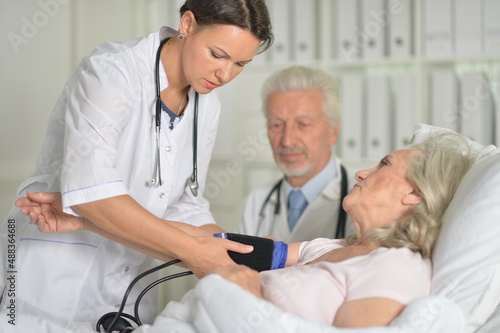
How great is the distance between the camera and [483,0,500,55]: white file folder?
2.53 m

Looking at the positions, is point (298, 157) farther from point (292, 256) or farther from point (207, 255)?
point (207, 255)

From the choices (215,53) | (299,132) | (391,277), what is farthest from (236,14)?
(299,132)

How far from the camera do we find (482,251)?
106 cm

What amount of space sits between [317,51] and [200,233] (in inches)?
63.6

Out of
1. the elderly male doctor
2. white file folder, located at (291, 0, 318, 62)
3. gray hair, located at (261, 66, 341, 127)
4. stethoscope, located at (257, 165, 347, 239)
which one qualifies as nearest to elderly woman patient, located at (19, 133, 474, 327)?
stethoscope, located at (257, 165, 347, 239)

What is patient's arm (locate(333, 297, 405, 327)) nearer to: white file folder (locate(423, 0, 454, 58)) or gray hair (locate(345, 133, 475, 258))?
gray hair (locate(345, 133, 475, 258))

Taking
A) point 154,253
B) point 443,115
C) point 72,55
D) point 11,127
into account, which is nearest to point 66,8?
point 72,55

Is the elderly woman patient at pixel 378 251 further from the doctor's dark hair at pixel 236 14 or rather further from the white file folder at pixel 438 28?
the white file folder at pixel 438 28

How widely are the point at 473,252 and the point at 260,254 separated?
17.5 inches

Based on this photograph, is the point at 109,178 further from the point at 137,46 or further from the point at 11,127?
the point at 11,127

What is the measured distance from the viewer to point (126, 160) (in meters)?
1.45

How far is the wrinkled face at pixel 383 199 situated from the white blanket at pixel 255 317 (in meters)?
0.30

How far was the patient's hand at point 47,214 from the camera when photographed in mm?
1310

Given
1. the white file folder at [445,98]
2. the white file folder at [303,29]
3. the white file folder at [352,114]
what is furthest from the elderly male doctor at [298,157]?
the white file folder at [445,98]
